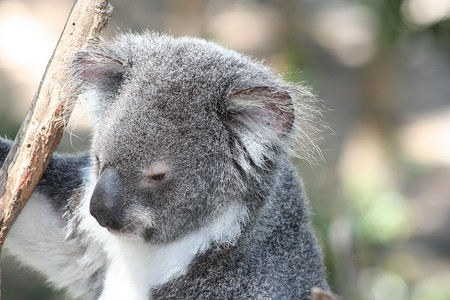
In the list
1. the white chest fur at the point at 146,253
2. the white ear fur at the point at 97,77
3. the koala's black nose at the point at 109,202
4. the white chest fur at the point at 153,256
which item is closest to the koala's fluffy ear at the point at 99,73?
the white ear fur at the point at 97,77

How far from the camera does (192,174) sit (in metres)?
3.03

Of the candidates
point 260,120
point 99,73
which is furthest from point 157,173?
point 99,73

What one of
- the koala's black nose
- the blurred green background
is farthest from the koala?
the blurred green background

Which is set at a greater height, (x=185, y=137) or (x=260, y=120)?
(x=260, y=120)

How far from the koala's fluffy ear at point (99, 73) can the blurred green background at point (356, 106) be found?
0.32 m

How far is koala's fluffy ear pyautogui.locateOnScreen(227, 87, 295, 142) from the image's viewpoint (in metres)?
2.95

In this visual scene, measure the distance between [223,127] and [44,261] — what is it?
1696 millimetres

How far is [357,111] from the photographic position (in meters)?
11.6

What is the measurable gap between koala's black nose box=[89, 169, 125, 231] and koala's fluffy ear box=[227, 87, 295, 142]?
72 cm

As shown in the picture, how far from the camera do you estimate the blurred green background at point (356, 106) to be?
20.1ft

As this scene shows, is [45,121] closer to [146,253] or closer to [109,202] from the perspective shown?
[109,202]

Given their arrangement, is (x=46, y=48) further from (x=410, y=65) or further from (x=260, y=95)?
(x=260, y=95)

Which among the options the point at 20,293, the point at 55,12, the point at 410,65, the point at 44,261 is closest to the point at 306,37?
the point at 410,65

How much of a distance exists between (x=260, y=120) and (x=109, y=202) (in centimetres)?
89
